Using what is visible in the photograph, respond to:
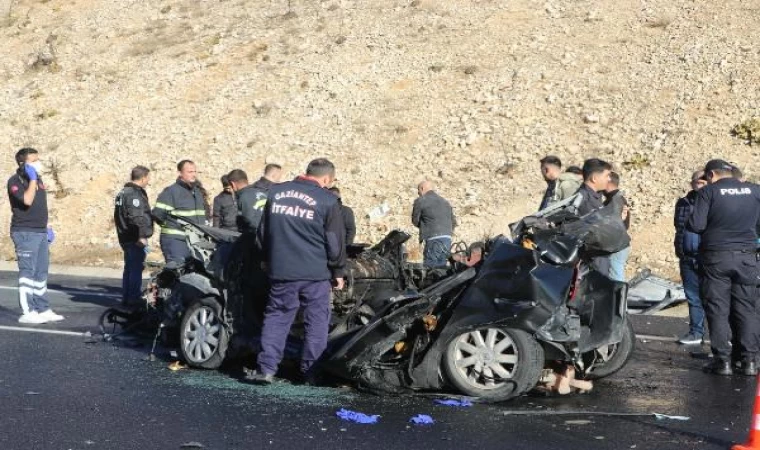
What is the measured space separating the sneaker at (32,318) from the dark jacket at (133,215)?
142cm

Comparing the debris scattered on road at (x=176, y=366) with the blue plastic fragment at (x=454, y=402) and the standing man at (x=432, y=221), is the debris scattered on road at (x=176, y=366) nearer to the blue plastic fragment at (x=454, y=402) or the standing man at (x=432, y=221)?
the blue plastic fragment at (x=454, y=402)

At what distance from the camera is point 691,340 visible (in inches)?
418

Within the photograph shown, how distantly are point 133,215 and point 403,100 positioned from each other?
1466 cm

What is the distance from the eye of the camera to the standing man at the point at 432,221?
1470 centimetres

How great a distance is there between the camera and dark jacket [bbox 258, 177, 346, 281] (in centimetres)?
789

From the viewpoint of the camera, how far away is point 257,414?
7070 millimetres

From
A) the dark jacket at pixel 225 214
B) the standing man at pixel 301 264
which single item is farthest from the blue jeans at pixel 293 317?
the dark jacket at pixel 225 214

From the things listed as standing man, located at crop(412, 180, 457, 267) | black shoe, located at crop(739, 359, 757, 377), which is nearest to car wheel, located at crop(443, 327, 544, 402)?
black shoe, located at crop(739, 359, 757, 377)

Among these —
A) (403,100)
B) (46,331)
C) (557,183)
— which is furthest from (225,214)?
(403,100)

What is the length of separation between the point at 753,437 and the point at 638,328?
5.86 m

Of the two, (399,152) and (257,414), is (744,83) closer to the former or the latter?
(399,152)

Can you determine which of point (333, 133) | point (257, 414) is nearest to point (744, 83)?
point (333, 133)

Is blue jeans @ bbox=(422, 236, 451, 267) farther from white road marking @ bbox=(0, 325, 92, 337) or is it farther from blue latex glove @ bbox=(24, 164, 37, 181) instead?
blue latex glove @ bbox=(24, 164, 37, 181)

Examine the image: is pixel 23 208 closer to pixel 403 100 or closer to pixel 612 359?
pixel 612 359
